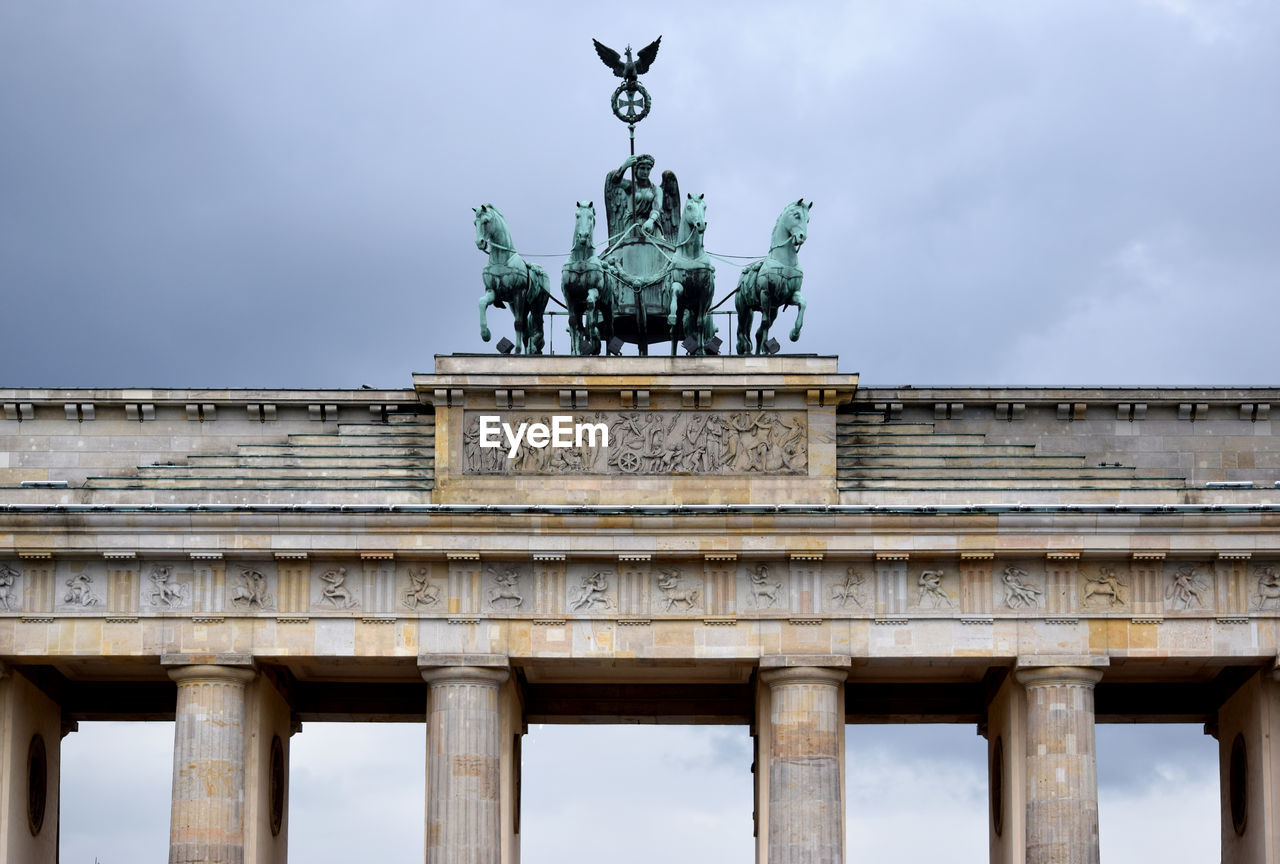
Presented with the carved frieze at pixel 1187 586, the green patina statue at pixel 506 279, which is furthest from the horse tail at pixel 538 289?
the carved frieze at pixel 1187 586

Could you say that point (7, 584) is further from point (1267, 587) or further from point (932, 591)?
point (1267, 587)

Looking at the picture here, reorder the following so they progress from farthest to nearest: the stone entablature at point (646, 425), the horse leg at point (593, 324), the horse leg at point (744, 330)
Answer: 1. the horse leg at point (744, 330)
2. the horse leg at point (593, 324)
3. the stone entablature at point (646, 425)

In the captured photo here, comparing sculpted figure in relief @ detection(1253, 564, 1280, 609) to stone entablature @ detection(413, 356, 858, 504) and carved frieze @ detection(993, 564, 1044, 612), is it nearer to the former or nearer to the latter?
carved frieze @ detection(993, 564, 1044, 612)

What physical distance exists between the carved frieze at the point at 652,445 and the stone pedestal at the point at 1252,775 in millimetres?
9660

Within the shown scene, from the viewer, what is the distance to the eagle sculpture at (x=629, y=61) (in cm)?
5700

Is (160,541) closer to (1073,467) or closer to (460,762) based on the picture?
(460,762)

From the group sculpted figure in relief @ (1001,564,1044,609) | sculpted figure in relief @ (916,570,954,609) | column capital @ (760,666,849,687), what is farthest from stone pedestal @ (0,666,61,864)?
sculpted figure in relief @ (1001,564,1044,609)

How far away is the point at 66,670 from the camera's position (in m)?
53.1

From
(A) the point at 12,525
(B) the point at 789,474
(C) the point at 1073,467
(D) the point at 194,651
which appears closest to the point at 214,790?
(D) the point at 194,651

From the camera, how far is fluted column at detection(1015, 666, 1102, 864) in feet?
164

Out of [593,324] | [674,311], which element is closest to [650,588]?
[674,311]

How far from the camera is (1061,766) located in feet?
165

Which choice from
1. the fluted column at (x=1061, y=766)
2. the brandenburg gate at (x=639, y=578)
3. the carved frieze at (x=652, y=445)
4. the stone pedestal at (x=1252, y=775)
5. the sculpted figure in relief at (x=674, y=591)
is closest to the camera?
the fluted column at (x=1061, y=766)

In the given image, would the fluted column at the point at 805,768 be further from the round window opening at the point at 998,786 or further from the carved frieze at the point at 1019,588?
the round window opening at the point at 998,786
